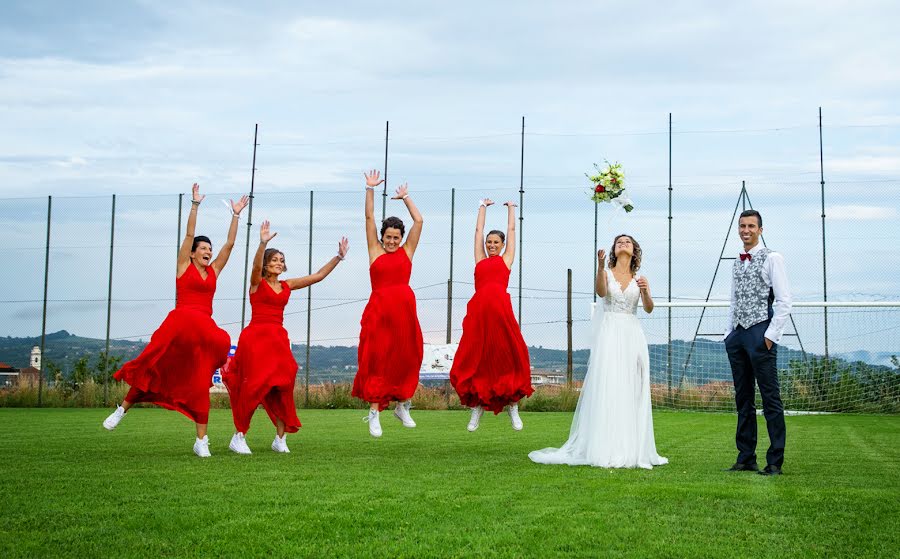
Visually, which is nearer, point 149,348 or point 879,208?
point 149,348

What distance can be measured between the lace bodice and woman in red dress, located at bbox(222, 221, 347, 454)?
3.18 meters

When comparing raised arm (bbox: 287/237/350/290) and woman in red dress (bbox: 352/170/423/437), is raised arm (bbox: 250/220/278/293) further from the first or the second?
woman in red dress (bbox: 352/170/423/437)

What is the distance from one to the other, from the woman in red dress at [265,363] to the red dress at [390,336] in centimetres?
77

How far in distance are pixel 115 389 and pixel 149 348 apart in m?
14.4

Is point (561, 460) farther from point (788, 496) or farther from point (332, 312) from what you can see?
point (332, 312)

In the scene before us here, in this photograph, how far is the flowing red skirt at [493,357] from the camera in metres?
10.7

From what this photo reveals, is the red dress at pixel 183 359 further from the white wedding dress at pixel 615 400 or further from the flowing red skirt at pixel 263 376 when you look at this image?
the white wedding dress at pixel 615 400

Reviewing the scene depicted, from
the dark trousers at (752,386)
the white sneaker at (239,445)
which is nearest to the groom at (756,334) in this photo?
the dark trousers at (752,386)

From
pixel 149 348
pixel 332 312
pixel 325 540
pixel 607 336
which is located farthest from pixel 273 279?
pixel 332 312

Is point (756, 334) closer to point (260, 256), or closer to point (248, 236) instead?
point (260, 256)

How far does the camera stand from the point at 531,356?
77.2 ft

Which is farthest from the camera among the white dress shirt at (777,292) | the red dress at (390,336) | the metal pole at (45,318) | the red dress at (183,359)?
the metal pole at (45,318)

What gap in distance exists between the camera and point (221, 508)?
6.00m

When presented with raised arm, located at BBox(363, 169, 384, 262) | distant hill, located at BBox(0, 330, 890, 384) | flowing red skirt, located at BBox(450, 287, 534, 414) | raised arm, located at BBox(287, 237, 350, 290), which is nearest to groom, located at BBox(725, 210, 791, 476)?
flowing red skirt, located at BBox(450, 287, 534, 414)
